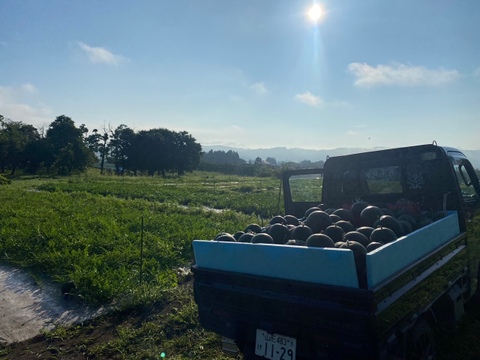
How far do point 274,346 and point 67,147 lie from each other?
5277 centimetres

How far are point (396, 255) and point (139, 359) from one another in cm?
289

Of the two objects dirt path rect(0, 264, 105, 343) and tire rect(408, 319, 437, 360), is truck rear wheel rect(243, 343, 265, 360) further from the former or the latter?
dirt path rect(0, 264, 105, 343)

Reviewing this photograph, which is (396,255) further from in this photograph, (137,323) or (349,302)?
(137,323)

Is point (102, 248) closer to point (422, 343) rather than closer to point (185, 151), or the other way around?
point (422, 343)

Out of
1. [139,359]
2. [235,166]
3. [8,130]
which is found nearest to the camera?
[139,359]

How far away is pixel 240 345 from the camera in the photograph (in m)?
2.92

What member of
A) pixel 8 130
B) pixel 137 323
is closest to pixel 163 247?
pixel 137 323

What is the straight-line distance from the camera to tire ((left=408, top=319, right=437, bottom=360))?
2699 mm

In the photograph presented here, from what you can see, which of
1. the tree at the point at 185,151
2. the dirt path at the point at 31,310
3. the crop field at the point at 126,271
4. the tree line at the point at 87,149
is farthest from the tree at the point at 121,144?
the dirt path at the point at 31,310

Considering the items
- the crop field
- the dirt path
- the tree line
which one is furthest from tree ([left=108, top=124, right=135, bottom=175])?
the dirt path

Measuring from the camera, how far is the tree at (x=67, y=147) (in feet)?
159

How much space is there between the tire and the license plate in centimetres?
97

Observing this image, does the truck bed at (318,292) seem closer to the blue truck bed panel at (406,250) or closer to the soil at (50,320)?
the blue truck bed panel at (406,250)

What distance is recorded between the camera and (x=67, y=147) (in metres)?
49.0
